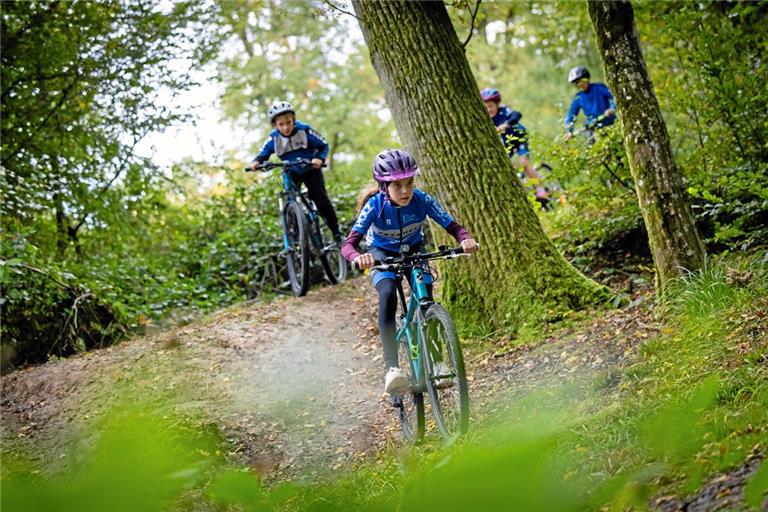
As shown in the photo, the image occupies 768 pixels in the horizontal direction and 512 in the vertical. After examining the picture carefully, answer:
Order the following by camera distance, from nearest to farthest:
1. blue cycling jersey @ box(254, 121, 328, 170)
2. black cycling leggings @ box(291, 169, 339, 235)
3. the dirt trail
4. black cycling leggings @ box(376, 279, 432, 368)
A: black cycling leggings @ box(376, 279, 432, 368) < the dirt trail < blue cycling jersey @ box(254, 121, 328, 170) < black cycling leggings @ box(291, 169, 339, 235)

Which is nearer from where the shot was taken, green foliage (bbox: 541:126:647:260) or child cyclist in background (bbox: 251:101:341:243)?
green foliage (bbox: 541:126:647:260)

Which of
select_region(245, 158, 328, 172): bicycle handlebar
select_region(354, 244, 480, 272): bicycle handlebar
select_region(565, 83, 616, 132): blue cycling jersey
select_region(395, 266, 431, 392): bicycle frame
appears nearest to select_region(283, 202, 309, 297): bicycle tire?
select_region(245, 158, 328, 172): bicycle handlebar

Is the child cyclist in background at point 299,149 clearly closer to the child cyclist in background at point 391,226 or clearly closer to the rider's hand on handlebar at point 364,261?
the child cyclist in background at point 391,226

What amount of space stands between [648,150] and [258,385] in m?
3.73

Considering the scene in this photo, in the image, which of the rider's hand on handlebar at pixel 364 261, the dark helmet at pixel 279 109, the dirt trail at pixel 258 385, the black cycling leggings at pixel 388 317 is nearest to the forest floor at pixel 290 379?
the dirt trail at pixel 258 385

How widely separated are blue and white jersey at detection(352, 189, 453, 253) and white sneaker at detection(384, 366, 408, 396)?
0.80 metres

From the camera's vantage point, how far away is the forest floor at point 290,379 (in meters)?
5.57

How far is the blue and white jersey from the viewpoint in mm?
5156

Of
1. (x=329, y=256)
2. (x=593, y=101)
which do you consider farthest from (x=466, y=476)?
(x=593, y=101)

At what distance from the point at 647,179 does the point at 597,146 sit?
232 centimetres

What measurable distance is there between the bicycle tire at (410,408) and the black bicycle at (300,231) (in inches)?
145

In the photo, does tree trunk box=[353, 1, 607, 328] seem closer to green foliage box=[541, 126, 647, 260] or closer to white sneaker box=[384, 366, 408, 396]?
green foliage box=[541, 126, 647, 260]

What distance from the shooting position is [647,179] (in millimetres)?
5863

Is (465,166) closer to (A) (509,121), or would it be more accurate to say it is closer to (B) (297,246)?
(B) (297,246)
